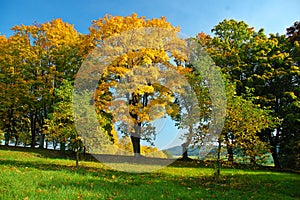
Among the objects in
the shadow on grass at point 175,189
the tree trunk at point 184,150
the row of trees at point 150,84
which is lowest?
the shadow on grass at point 175,189

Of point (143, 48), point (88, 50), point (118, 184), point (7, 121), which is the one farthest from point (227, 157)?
point (7, 121)

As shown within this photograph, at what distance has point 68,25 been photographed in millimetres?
30578

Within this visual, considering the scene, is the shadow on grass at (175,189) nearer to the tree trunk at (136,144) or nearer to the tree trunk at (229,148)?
the tree trunk at (229,148)

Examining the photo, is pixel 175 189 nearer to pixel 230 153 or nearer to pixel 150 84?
pixel 230 153

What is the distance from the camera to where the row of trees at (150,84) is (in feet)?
44.3

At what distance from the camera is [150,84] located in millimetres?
20922

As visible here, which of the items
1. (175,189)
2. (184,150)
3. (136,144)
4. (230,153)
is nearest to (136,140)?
(136,144)

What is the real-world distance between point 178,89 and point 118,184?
11.9 meters

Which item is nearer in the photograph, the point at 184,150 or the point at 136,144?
the point at 136,144

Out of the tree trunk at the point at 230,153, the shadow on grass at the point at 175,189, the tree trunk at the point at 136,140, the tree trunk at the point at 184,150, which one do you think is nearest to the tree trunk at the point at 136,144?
the tree trunk at the point at 136,140

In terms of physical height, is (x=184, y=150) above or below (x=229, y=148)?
below

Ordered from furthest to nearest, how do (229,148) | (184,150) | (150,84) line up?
(184,150) → (150,84) → (229,148)

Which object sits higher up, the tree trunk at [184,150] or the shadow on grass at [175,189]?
the tree trunk at [184,150]

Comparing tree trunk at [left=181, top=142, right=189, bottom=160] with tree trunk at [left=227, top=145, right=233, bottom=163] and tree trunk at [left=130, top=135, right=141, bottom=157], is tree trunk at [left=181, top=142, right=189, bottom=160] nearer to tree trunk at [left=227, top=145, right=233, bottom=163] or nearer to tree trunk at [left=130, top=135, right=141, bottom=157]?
tree trunk at [left=130, top=135, right=141, bottom=157]
